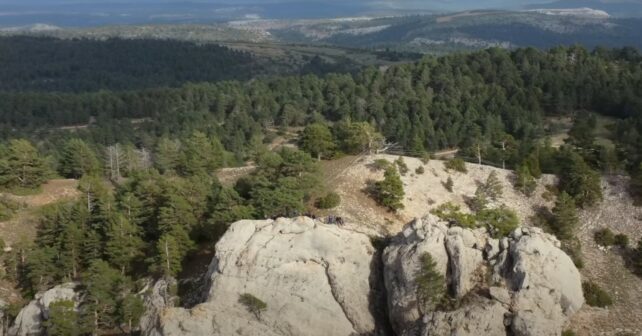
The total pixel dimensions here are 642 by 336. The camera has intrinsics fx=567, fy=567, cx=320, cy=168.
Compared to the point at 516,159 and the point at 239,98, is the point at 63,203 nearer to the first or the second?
the point at 516,159

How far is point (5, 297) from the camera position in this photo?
49.0 metres

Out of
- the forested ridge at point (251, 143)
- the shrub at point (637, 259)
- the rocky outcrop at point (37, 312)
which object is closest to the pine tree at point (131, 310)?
the forested ridge at point (251, 143)

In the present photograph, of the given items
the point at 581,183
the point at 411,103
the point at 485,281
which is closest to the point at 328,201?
the point at 485,281

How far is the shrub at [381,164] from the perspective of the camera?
55.6 meters

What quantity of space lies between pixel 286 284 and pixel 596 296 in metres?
21.4

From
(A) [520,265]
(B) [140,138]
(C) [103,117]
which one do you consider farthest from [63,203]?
(C) [103,117]

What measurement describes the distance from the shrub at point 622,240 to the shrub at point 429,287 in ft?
71.7

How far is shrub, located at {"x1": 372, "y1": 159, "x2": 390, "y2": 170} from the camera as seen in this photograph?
55.6m

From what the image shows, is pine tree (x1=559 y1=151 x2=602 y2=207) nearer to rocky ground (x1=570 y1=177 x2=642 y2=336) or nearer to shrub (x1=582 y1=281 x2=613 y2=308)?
rocky ground (x1=570 y1=177 x2=642 y2=336)

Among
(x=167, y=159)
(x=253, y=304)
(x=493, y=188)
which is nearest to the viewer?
(x=253, y=304)

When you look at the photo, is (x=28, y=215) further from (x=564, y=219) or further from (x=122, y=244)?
(x=564, y=219)

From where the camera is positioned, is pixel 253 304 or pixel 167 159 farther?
pixel 167 159

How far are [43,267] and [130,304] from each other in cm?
1295

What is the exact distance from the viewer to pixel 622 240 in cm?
4772
